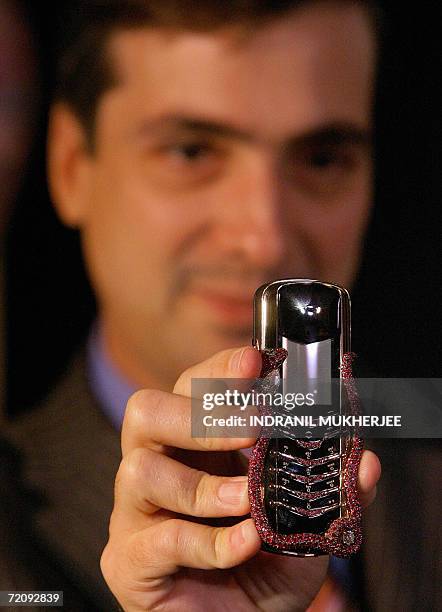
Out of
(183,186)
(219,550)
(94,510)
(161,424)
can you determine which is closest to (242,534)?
(219,550)

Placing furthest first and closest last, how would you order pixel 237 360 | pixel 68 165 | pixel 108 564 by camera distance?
1. pixel 68 165
2. pixel 108 564
3. pixel 237 360

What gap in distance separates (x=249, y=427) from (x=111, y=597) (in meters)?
0.35

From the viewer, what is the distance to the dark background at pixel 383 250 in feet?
2.88

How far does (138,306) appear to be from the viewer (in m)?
0.88

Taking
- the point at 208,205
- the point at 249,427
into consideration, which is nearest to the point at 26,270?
the point at 208,205

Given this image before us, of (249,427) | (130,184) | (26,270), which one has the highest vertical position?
(130,184)

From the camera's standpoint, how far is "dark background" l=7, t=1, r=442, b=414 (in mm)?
877

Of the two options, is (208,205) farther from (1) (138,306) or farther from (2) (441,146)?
(2) (441,146)

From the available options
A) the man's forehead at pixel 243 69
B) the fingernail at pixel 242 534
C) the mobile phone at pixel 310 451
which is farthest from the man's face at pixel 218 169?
the fingernail at pixel 242 534

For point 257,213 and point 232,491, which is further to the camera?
point 257,213

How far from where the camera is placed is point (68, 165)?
2.84 ft

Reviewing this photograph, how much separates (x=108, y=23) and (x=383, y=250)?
1.47 feet

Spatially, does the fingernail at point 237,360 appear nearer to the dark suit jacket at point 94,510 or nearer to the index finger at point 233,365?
the index finger at point 233,365

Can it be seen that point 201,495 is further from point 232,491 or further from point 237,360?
point 237,360
